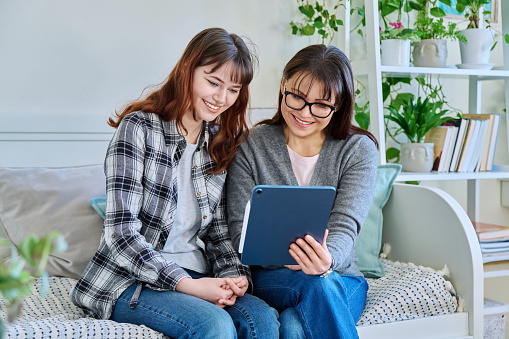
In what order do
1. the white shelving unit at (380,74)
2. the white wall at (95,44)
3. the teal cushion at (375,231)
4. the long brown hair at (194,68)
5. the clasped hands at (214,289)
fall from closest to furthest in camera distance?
1. the clasped hands at (214,289)
2. the long brown hair at (194,68)
3. the teal cushion at (375,231)
4. the white wall at (95,44)
5. the white shelving unit at (380,74)

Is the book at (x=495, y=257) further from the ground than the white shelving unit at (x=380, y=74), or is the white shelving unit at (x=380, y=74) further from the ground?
the white shelving unit at (x=380, y=74)

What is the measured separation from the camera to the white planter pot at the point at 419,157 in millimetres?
1836

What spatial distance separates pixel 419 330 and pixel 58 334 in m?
0.80

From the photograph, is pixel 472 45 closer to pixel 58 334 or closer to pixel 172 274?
pixel 172 274

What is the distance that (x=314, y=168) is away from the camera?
138 centimetres

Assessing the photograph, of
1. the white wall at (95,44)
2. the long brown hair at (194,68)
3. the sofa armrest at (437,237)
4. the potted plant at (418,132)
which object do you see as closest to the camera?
the long brown hair at (194,68)

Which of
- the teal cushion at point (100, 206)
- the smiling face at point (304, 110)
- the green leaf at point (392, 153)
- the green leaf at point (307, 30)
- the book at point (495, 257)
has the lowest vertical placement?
the book at point (495, 257)

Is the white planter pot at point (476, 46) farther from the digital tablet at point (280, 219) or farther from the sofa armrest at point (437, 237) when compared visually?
the digital tablet at point (280, 219)

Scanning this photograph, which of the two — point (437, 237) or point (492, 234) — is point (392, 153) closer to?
point (492, 234)

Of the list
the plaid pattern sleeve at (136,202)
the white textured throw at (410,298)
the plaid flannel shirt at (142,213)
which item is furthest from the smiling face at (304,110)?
the white textured throw at (410,298)

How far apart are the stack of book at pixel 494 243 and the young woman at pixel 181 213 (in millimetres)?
779

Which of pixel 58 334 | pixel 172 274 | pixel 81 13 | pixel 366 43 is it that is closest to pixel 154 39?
pixel 81 13

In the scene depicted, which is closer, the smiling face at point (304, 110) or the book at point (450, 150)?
the smiling face at point (304, 110)

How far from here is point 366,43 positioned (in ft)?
6.06
